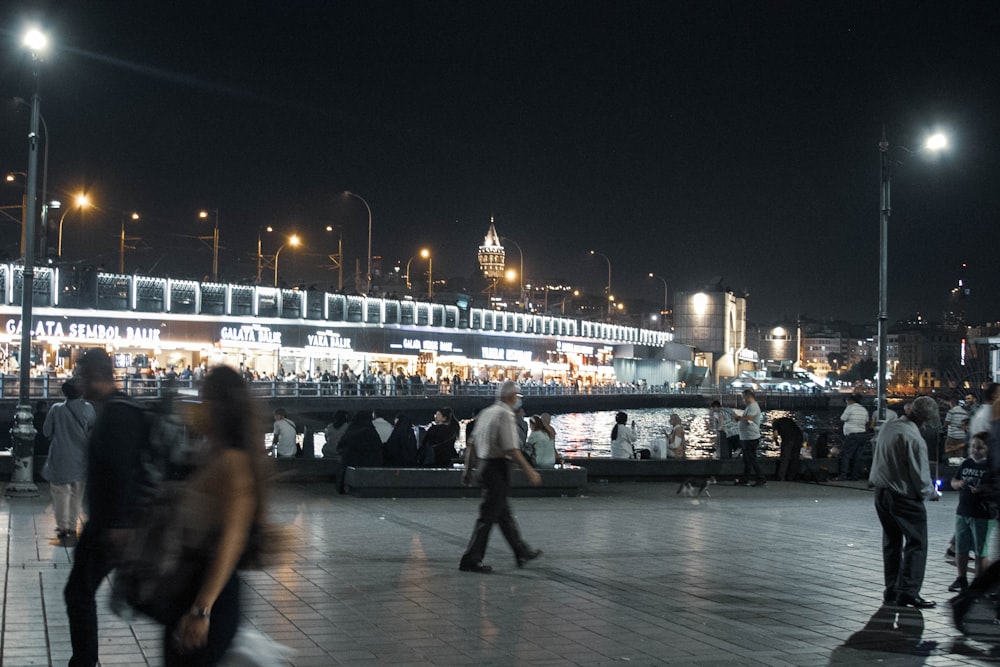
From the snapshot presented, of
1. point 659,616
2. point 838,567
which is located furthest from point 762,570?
point 659,616

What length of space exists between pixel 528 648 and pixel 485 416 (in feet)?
11.8

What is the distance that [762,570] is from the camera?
37.5 ft

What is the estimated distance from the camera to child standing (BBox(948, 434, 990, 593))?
33.7ft

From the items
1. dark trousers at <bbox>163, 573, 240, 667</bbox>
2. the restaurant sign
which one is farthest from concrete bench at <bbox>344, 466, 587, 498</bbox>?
the restaurant sign

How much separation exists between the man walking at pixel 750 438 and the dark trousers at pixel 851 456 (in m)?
2.26

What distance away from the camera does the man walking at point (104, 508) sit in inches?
236

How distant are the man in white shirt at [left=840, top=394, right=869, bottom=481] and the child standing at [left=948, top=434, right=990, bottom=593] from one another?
1187 centimetres

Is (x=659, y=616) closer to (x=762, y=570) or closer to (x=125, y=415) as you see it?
(x=762, y=570)

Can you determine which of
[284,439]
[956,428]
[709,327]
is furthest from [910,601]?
[709,327]

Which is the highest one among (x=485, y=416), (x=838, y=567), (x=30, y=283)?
(x=30, y=283)

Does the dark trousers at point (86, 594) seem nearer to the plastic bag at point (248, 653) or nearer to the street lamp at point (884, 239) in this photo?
the plastic bag at point (248, 653)

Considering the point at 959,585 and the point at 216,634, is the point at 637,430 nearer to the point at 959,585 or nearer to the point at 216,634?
the point at 959,585

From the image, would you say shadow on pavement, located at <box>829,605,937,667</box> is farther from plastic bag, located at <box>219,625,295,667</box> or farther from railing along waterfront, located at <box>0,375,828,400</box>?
railing along waterfront, located at <box>0,375,828,400</box>

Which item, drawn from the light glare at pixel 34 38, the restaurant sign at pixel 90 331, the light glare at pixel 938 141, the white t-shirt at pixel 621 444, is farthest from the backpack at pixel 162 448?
the restaurant sign at pixel 90 331
